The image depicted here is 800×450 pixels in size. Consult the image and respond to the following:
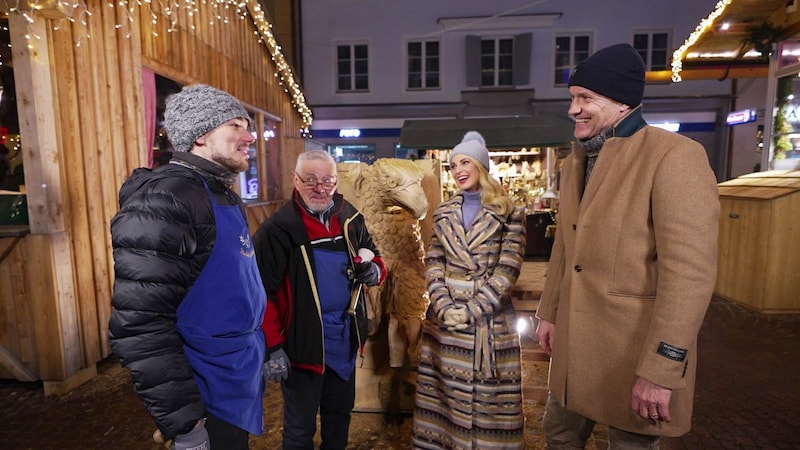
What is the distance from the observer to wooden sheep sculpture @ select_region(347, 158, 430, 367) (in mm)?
3264

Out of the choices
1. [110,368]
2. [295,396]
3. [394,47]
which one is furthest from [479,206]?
[394,47]

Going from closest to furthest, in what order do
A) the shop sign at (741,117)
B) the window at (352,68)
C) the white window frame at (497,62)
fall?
the shop sign at (741,117), the white window frame at (497,62), the window at (352,68)

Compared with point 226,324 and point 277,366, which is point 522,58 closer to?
point 277,366

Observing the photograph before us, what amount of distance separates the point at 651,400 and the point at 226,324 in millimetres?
1474

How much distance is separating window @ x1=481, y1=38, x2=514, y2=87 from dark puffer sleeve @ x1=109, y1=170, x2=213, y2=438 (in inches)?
649

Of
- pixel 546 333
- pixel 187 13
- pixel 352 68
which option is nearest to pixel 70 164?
pixel 187 13

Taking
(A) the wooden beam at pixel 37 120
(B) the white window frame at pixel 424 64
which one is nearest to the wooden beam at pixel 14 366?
(A) the wooden beam at pixel 37 120

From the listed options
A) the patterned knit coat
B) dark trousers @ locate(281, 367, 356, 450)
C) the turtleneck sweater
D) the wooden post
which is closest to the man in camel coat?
the patterned knit coat

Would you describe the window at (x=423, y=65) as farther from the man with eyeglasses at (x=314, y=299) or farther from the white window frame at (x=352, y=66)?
the man with eyeglasses at (x=314, y=299)

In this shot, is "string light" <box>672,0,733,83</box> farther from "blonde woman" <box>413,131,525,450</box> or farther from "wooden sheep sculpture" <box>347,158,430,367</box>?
"blonde woman" <box>413,131,525,450</box>

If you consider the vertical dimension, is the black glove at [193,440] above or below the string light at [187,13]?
below

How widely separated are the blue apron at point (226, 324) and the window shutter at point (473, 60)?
15911 mm

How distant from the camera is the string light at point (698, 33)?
6866 mm

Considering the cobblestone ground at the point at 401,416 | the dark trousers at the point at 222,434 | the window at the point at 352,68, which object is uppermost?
the window at the point at 352,68
